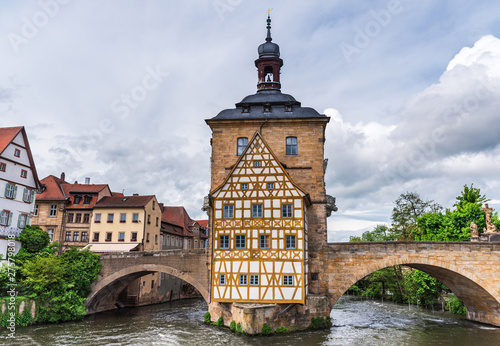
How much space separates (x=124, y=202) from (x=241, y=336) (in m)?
22.0

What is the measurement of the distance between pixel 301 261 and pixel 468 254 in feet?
35.5

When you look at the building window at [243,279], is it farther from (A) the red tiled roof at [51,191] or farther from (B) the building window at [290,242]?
(A) the red tiled roof at [51,191]

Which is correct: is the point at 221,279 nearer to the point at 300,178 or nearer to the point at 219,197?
the point at 219,197

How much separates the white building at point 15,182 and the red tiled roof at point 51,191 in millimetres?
7760

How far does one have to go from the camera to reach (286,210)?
23578 millimetres

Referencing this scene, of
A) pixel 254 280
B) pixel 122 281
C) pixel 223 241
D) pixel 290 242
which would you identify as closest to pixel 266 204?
pixel 290 242

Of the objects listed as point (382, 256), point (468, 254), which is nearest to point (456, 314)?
point (468, 254)

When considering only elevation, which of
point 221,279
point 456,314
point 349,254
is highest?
point 349,254

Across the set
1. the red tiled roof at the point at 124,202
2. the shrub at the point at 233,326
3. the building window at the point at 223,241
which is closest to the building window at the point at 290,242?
the building window at the point at 223,241

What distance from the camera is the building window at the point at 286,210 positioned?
77.2 ft

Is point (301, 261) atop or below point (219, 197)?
below

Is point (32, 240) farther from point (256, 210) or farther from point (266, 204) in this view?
point (266, 204)

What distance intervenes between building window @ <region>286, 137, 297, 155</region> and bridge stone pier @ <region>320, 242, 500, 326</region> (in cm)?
673

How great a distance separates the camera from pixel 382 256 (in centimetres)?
2523
